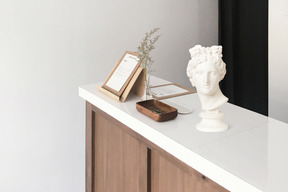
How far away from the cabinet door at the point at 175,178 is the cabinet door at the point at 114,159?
0.07m

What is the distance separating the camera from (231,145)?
1.14m

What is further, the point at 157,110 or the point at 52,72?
the point at 52,72

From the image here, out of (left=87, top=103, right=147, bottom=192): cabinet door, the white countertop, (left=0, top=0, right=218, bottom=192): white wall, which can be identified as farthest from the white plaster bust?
(left=0, top=0, right=218, bottom=192): white wall

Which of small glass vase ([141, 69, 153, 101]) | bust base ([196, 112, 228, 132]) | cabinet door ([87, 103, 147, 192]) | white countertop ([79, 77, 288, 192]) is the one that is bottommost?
cabinet door ([87, 103, 147, 192])

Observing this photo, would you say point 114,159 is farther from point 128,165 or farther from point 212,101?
point 212,101

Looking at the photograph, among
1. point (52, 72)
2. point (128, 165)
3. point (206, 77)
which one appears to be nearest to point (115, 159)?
point (128, 165)

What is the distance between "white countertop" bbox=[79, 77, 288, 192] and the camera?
948mm

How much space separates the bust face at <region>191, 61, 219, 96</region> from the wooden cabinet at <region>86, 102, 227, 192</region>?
10.8 inches

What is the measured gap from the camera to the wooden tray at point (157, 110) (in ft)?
4.50

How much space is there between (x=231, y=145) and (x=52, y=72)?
68.9 inches

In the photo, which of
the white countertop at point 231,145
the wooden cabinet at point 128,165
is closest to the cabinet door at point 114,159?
the wooden cabinet at point 128,165

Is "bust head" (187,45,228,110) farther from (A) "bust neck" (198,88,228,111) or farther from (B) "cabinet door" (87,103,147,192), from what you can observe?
(B) "cabinet door" (87,103,147,192)

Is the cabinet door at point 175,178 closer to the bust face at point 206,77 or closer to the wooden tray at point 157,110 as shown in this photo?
the wooden tray at point 157,110

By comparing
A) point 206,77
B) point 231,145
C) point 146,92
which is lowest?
point 231,145
